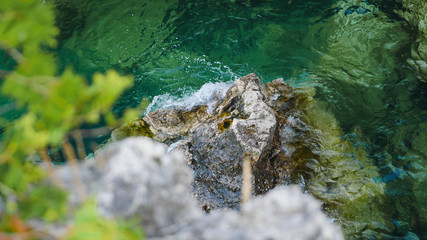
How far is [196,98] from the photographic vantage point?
5.30 m

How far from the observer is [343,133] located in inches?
194

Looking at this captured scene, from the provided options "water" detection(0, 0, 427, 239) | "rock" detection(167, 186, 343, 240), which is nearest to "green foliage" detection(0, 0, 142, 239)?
"rock" detection(167, 186, 343, 240)

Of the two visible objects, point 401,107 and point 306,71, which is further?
point 306,71

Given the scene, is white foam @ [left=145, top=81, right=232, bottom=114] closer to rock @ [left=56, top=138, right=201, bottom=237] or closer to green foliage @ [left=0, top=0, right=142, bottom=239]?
rock @ [left=56, top=138, right=201, bottom=237]

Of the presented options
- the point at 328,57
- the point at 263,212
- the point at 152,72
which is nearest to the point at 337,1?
the point at 328,57

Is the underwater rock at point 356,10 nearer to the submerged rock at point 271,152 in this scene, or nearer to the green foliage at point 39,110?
the submerged rock at point 271,152

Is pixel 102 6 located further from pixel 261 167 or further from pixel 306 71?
pixel 261 167

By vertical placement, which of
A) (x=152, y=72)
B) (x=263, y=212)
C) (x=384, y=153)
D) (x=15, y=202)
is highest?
(x=15, y=202)

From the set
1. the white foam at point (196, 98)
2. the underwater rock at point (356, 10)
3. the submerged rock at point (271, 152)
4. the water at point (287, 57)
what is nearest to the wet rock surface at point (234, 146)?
the submerged rock at point (271, 152)

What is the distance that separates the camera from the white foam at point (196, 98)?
16.8 feet

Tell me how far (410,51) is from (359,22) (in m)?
1.27

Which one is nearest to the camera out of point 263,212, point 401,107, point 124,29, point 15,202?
point 15,202

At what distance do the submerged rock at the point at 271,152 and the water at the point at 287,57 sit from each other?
1.06 ft

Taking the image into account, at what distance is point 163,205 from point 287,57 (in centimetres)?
572
